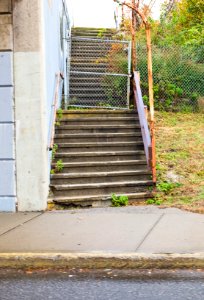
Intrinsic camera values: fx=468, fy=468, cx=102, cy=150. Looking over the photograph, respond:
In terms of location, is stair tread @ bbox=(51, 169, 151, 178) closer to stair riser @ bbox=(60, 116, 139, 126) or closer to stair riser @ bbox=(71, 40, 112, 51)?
stair riser @ bbox=(60, 116, 139, 126)

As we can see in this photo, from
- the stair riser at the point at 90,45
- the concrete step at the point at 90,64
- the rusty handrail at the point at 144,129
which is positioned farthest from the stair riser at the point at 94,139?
the stair riser at the point at 90,45

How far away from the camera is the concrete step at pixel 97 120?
10.4 m

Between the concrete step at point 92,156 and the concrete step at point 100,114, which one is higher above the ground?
the concrete step at point 100,114

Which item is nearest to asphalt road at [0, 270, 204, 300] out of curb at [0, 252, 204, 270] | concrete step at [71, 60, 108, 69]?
curb at [0, 252, 204, 270]

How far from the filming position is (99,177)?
343 inches

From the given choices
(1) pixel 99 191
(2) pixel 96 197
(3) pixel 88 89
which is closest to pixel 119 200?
(2) pixel 96 197

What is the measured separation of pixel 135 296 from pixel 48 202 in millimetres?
3960

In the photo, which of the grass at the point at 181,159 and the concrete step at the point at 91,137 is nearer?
the grass at the point at 181,159

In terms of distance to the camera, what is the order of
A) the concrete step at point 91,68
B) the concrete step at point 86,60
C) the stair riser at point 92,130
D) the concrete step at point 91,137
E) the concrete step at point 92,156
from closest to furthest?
the concrete step at point 92,156
the concrete step at point 91,137
the stair riser at point 92,130
the concrete step at point 91,68
the concrete step at point 86,60

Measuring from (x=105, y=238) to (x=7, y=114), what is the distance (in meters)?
2.92

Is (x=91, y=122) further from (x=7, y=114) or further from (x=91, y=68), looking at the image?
(x=91, y=68)

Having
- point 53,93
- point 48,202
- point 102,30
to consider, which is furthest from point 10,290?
point 102,30

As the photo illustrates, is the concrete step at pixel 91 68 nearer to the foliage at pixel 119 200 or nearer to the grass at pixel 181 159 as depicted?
the grass at pixel 181 159

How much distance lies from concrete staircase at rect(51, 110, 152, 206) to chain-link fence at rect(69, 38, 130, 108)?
1843 millimetres
